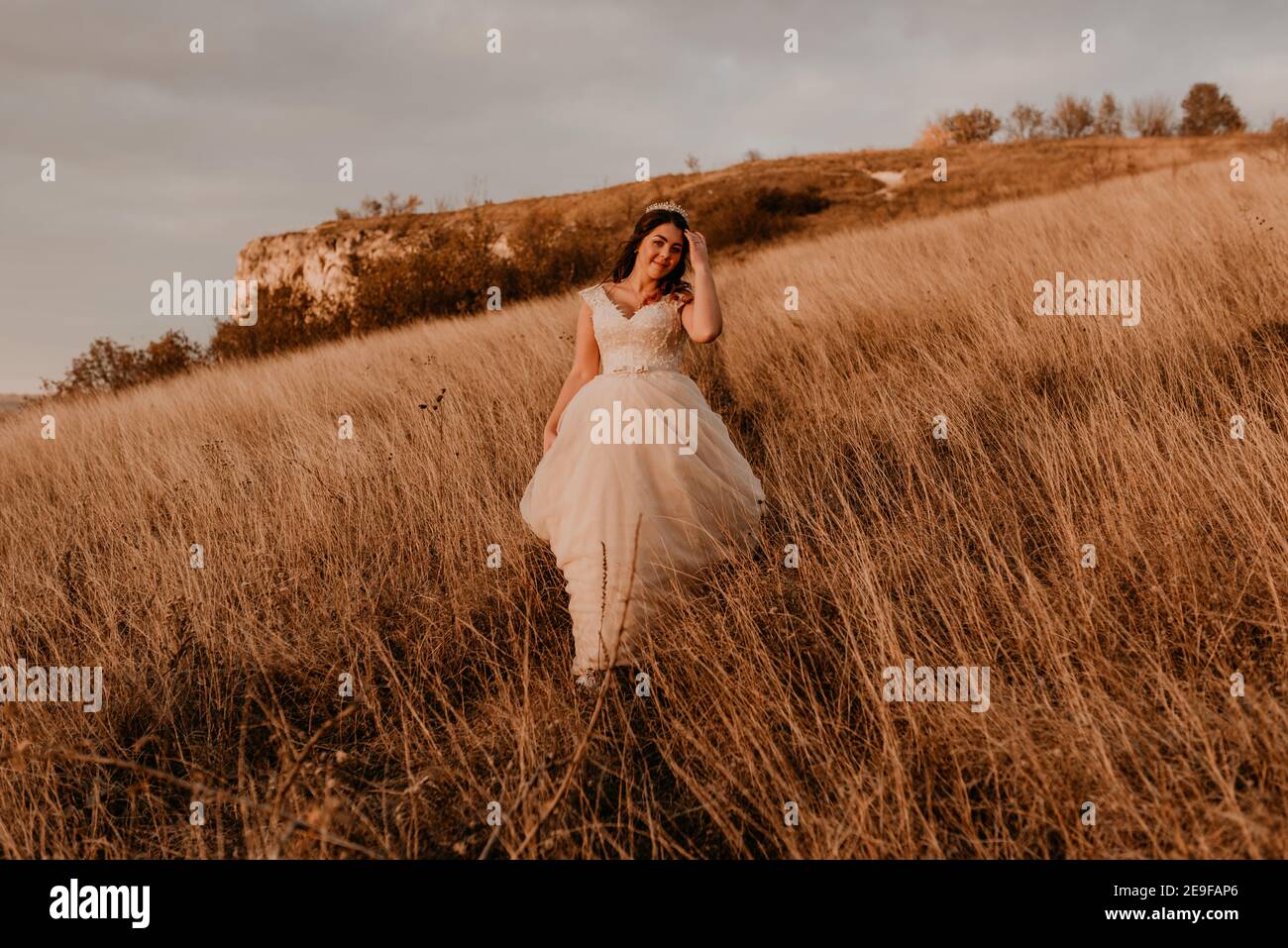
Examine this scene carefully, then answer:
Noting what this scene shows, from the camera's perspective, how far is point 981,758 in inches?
80.1

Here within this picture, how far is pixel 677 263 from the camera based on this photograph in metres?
3.88

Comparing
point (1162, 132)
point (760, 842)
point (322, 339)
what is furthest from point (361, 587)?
point (1162, 132)

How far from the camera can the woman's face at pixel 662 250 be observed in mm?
3789

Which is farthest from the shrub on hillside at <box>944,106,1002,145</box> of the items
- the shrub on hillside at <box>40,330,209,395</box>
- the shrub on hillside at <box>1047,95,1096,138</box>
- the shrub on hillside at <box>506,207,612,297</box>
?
the shrub on hillside at <box>40,330,209,395</box>

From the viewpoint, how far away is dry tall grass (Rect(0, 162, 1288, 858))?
6.50 feet

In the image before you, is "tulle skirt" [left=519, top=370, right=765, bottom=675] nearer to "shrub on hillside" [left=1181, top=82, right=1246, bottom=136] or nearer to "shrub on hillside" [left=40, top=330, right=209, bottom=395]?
"shrub on hillside" [left=40, top=330, right=209, bottom=395]

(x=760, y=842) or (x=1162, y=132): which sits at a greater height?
(x=1162, y=132)

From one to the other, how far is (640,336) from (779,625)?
1649mm

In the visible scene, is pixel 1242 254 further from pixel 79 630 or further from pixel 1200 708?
pixel 79 630

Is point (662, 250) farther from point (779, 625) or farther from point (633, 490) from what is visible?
point (779, 625)

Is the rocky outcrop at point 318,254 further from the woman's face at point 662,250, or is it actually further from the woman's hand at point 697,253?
the woman's hand at point 697,253

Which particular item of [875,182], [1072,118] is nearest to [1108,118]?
[1072,118]

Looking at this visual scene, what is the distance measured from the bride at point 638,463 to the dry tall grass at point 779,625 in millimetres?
216

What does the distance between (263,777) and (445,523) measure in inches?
65.8
